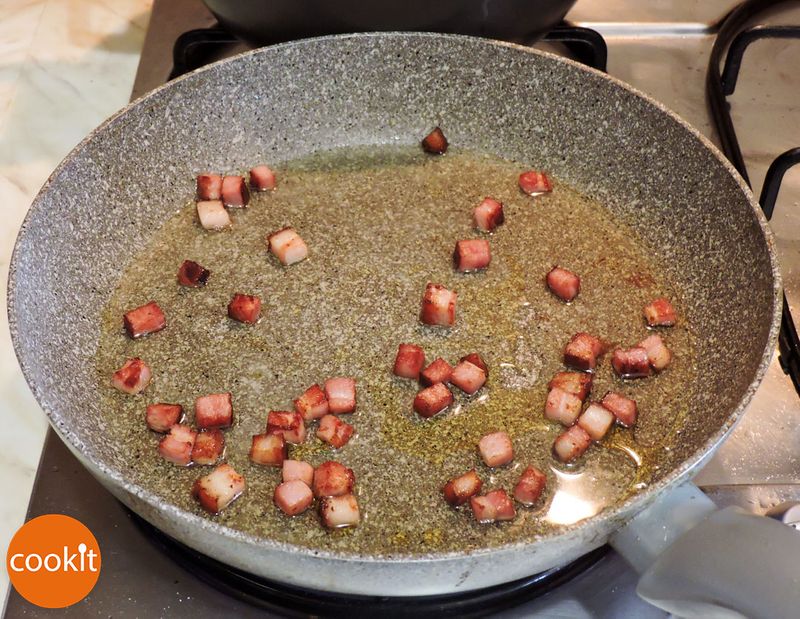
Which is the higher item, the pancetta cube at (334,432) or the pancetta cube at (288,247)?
the pancetta cube at (288,247)

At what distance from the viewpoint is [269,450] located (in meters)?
0.84

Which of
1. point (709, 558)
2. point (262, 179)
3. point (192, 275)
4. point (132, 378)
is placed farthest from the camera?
point (262, 179)

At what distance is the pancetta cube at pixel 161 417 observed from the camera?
0.86 meters

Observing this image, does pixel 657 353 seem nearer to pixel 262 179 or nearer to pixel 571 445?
pixel 571 445

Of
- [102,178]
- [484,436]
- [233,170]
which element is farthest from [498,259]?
[102,178]

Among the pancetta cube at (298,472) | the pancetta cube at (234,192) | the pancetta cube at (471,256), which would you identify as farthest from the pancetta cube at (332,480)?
the pancetta cube at (234,192)

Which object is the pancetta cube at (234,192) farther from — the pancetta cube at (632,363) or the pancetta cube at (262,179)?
the pancetta cube at (632,363)

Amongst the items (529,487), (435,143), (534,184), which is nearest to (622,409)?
(529,487)

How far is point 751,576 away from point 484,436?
1.06ft

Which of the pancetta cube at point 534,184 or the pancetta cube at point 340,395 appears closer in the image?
the pancetta cube at point 340,395

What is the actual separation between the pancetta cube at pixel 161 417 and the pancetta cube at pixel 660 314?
55cm

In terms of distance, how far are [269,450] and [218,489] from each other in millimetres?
64

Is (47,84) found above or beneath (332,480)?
above

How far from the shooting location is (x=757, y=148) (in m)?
1.22
